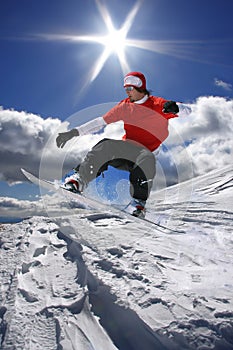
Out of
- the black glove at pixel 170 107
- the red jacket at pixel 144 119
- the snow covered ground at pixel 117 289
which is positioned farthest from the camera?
the red jacket at pixel 144 119

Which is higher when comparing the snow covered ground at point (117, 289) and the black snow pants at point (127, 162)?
the black snow pants at point (127, 162)

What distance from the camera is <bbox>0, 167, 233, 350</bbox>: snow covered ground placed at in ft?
5.33

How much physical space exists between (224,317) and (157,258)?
3.94ft

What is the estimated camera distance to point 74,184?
12.6 ft

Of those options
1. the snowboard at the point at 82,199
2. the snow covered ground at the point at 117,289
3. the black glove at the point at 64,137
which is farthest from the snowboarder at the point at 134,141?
the snow covered ground at the point at 117,289

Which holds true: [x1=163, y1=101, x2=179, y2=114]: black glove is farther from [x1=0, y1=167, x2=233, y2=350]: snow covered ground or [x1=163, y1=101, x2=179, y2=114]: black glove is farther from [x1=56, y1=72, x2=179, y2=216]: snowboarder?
[x1=0, y1=167, x2=233, y2=350]: snow covered ground

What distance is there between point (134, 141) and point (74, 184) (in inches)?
47.7

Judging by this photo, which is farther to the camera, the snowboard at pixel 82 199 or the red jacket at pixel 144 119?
the red jacket at pixel 144 119

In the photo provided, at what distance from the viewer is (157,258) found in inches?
114

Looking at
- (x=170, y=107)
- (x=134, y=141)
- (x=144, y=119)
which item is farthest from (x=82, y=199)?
(x=170, y=107)

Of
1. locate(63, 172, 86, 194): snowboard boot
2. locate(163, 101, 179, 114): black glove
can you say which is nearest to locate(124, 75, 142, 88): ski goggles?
locate(163, 101, 179, 114): black glove

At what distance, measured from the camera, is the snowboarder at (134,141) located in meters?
3.96

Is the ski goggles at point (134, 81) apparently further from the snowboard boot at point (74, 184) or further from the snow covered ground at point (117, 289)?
the snow covered ground at point (117, 289)

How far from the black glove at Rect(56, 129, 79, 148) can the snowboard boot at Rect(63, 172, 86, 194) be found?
567 millimetres
